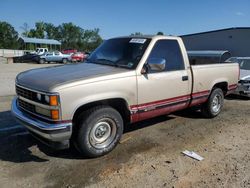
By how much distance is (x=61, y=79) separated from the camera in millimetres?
3812

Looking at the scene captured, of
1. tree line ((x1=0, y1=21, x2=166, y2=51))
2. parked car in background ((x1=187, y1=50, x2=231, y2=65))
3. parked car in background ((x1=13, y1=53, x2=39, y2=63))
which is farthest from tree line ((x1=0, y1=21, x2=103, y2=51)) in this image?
parked car in background ((x1=187, y1=50, x2=231, y2=65))

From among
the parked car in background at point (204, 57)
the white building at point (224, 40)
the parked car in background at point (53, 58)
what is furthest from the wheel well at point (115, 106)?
the parked car in background at point (53, 58)

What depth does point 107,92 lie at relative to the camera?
402 centimetres

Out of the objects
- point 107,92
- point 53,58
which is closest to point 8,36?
point 53,58

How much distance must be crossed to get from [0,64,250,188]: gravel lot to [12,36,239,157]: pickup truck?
0.39m

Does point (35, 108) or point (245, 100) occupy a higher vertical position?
point (35, 108)

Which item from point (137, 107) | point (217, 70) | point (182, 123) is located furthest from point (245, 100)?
point (137, 107)

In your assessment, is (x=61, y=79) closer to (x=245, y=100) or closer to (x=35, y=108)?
(x=35, y=108)

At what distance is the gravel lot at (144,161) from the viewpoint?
3.58m

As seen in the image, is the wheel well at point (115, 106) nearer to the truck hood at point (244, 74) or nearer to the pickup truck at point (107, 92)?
the pickup truck at point (107, 92)

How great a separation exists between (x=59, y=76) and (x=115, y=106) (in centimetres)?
108

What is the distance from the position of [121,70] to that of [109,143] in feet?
4.10

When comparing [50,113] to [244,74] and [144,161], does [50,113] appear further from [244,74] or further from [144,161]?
[244,74]

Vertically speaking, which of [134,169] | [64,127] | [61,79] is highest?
[61,79]
